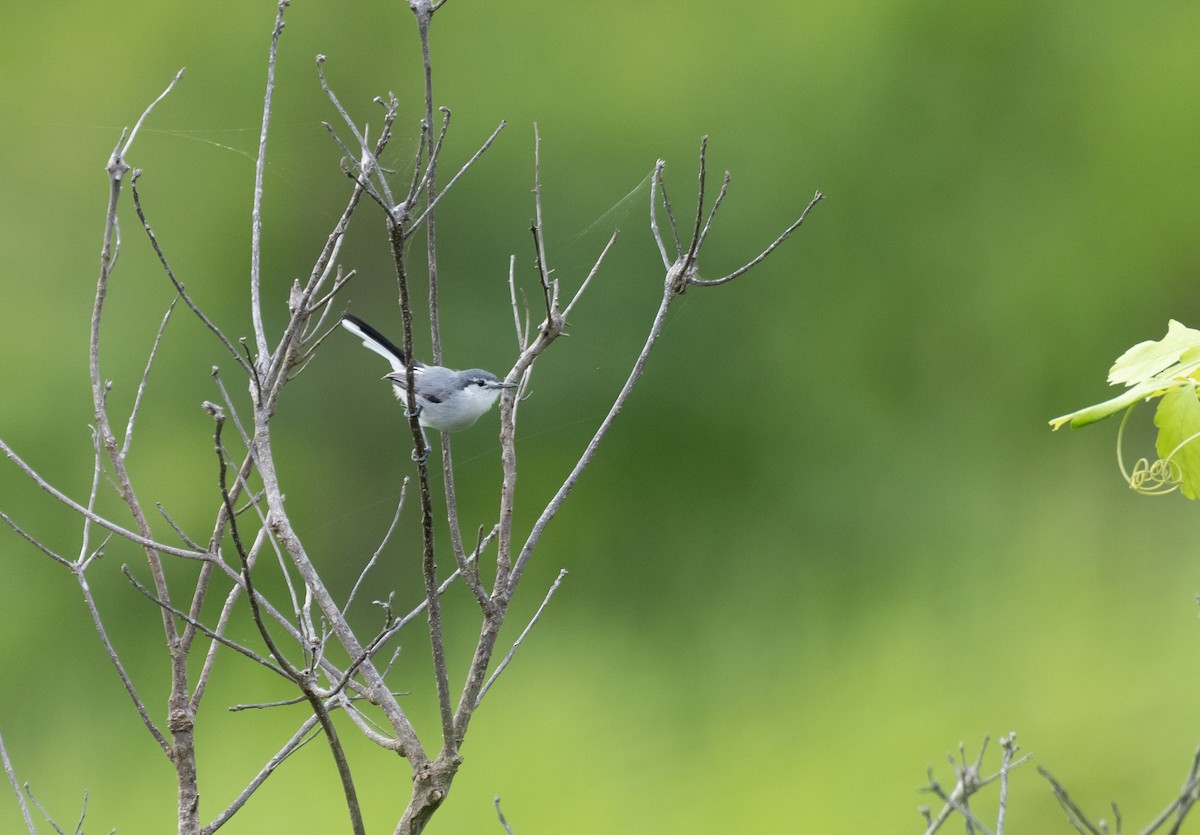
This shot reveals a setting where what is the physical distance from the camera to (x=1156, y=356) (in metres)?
0.39

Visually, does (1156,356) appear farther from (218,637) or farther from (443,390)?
(443,390)

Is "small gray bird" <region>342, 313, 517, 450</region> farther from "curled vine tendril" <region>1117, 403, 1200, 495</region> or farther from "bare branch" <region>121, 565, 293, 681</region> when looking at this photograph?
"curled vine tendril" <region>1117, 403, 1200, 495</region>

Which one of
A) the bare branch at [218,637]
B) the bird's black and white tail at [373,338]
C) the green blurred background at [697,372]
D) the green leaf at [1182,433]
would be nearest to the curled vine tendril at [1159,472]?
the green leaf at [1182,433]

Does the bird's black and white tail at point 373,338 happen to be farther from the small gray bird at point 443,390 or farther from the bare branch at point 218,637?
the bare branch at point 218,637

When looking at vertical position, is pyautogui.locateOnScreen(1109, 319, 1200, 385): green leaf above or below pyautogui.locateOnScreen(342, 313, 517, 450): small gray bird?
below

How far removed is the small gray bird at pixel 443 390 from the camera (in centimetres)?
99

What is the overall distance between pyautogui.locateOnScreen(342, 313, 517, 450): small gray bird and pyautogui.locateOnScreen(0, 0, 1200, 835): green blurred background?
122 cm

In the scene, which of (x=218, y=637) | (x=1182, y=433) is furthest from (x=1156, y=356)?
(x=218, y=637)

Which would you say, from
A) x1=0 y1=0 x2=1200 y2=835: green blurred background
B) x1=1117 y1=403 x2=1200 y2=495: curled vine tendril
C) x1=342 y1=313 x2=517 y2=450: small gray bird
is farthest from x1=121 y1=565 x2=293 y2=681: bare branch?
x1=0 y1=0 x2=1200 y2=835: green blurred background

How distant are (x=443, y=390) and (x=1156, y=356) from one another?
70cm

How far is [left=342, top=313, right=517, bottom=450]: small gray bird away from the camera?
99 centimetres

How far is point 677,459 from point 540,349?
174cm

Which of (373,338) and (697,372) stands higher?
(697,372)

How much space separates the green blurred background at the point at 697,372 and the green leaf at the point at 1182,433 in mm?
1964
